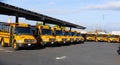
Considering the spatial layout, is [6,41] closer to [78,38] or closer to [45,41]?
[45,41]

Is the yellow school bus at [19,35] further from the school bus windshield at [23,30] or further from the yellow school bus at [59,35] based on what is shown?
the yellow school bus at [59,35]

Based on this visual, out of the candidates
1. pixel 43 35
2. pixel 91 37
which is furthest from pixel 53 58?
pixel 91 37

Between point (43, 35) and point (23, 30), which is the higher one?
point (23, 30)

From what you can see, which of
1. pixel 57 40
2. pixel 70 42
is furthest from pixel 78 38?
pixel 57 40

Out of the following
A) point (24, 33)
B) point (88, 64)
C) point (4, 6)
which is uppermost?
point (4, 6)

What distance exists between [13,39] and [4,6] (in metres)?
11.3

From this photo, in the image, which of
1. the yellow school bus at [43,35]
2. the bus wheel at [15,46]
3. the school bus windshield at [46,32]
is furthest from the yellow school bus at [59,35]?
the bus wheel at [15,46]

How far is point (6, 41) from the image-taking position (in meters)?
29.9

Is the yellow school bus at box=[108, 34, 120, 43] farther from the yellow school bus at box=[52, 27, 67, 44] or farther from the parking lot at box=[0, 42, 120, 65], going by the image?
the parking lot at box=[0, 42, 120, 65]

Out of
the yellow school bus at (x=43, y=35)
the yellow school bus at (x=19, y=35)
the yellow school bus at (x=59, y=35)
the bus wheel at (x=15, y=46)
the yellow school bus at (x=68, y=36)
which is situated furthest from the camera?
the yellow school bus at (x=68, y=36)

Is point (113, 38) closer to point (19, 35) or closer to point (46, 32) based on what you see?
point (46, 32)

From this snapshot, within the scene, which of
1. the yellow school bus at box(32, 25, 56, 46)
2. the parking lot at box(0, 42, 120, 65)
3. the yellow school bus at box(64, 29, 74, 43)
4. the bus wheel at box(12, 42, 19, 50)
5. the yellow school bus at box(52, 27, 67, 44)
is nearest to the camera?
the parking lot at box(0, 42, 120, 65)

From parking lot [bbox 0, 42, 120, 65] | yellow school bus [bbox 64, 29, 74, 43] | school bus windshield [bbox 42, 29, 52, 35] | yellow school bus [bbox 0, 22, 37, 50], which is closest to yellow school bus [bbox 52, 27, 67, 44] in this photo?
yellow school bus [bbox 64, 29, 74, 43]

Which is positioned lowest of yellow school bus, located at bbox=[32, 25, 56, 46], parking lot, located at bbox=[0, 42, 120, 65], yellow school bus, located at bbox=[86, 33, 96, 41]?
parking lot, located at bbox=[0, 42, 120, 65]
